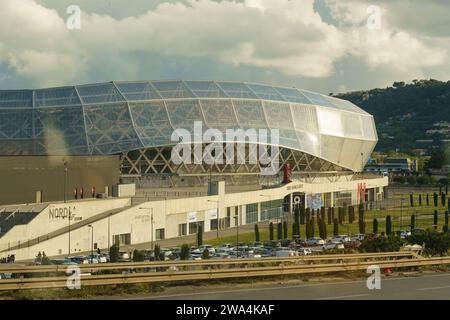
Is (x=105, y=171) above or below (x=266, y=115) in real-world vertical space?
below

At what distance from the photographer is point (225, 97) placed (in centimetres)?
10881

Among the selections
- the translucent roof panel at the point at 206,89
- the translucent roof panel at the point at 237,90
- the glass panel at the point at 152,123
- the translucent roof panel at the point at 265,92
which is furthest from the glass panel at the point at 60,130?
the translucent roof panel at the point at 265,92

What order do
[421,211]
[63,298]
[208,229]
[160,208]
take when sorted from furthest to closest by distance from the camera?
[421,211] < [208,229] < [160,208] < [63,298]

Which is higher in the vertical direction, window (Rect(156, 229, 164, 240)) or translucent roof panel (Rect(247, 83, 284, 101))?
translucent roof panel (Rect(247, 83, 284, 101))

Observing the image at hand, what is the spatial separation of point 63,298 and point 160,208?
49.9 meters

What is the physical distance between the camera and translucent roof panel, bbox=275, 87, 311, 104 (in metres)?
118

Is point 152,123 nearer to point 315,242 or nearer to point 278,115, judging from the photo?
point 278,115

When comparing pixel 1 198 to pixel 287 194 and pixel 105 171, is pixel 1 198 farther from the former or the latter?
pixel 287 194

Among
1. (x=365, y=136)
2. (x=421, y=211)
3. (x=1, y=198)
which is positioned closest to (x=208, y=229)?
(x=1, y=198)

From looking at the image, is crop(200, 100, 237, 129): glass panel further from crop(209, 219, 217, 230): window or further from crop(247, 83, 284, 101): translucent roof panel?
crop(209, 219, 217, 230): window

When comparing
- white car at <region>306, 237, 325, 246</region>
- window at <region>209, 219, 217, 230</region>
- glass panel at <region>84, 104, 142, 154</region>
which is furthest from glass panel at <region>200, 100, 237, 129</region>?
white car at <region>306, 237, 325, 246</region>

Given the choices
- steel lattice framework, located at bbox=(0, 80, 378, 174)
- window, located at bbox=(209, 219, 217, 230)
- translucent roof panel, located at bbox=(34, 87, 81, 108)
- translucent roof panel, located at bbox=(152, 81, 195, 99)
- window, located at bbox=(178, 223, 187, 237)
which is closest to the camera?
window, located at bbox=(178, 223, 187, 237)

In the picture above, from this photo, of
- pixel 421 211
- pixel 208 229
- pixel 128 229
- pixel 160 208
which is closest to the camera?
pixel 128 229

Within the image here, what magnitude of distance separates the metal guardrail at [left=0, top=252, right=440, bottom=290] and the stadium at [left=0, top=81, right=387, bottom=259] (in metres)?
41.3
